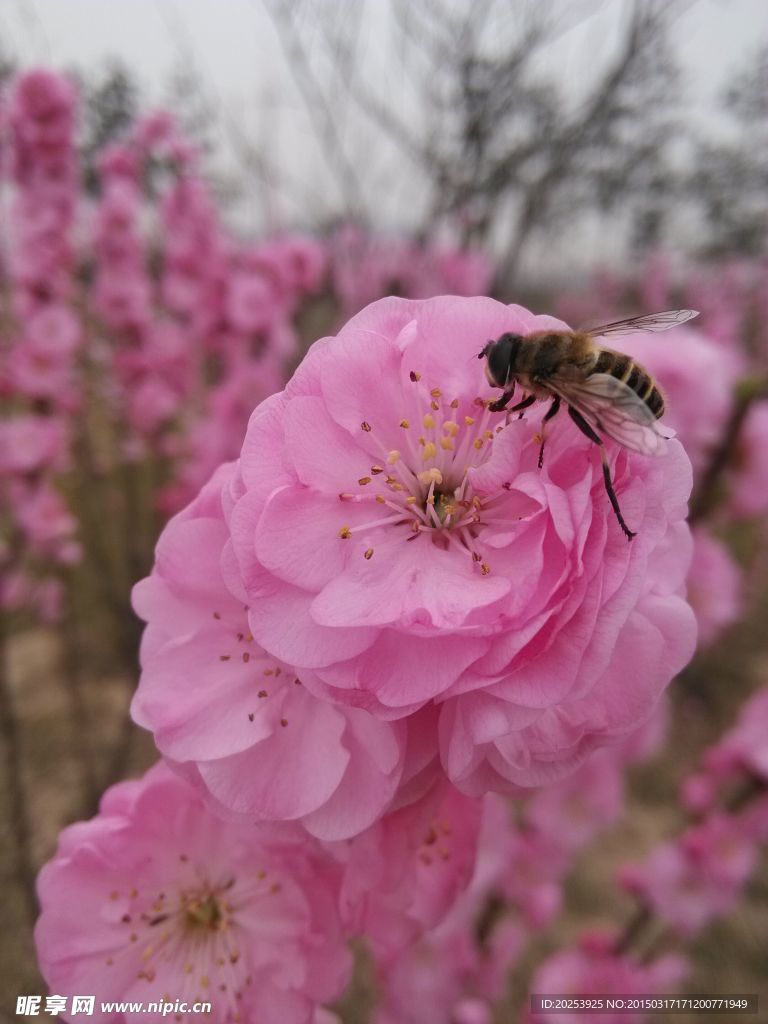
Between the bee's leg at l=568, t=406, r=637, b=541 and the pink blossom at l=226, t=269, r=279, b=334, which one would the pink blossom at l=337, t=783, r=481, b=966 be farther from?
the pink blossom at l=226, t=269, r=279, b=334

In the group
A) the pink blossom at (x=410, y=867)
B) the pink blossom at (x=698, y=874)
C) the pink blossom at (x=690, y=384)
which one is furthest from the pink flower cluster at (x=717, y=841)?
the pink blossom at (x=410, y=867)

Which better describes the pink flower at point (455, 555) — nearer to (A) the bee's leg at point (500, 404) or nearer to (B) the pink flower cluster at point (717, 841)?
(A) the bee's leg at point (500, 404)

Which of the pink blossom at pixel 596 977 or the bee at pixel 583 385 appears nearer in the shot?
the bee at pixel 583 385

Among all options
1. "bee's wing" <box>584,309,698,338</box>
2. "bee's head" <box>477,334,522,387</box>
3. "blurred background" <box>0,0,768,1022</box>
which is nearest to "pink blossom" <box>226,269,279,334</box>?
"blurred background" <box>0,0,768,1022</box>

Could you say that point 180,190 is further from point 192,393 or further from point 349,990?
point 349,990

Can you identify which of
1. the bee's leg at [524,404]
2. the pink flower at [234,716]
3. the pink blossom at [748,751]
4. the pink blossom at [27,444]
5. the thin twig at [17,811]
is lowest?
the thin twig at [17,811]

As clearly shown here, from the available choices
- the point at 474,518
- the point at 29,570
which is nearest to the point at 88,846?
the point at 474,518

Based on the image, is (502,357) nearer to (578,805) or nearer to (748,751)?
(748,751)
